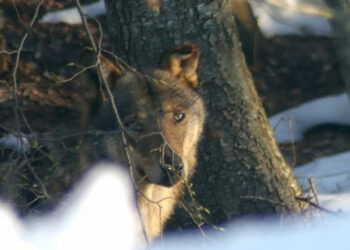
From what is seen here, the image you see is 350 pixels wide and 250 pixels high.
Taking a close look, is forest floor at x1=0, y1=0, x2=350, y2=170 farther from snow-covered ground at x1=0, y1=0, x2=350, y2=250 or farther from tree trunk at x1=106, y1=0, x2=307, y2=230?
tree trunk at x1=106, y1=0, x2=307, y2=230

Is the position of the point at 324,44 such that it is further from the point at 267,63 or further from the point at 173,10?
the point at 173,10

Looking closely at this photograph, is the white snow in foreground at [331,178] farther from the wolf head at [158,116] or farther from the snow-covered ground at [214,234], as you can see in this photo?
the wolf head at [158,116]

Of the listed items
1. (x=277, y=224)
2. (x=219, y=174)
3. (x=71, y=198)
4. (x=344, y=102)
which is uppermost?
(x=71, y=198)

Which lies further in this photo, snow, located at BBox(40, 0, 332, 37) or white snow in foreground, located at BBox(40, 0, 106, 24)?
snow, located at BBox(40, 0, 332, 37)

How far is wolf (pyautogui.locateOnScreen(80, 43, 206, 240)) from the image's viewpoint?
18.0ft

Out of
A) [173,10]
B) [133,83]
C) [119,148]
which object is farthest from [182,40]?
[119,148]

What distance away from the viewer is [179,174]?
5480 mm

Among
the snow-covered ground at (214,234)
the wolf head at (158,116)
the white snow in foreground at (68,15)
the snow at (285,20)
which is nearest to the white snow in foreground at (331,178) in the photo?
the snow-covered ground at (214,234)

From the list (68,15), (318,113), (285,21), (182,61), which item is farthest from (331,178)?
(68,15)

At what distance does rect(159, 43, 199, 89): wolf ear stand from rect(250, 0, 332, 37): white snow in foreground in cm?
622

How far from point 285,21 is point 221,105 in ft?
20.3

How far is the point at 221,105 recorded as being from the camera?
22.5 ft

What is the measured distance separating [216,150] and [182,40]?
43.7 inches

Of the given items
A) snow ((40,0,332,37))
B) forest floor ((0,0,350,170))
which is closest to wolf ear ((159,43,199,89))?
forest floor ((0,0,350,170))
